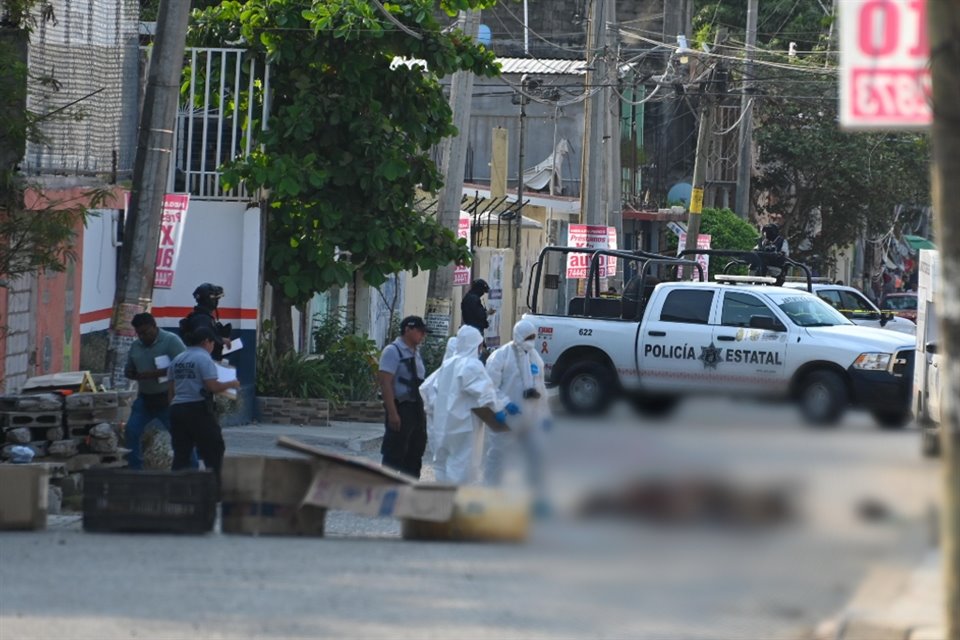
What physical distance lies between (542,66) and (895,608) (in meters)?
41.1

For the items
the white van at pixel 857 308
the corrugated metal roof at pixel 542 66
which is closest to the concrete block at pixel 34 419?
the white van at pixel 857 308

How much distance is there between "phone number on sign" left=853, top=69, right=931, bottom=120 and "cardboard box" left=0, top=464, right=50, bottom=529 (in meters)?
6.91

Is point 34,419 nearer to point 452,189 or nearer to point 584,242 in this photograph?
point 452,189

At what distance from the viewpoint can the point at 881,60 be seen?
648 cm

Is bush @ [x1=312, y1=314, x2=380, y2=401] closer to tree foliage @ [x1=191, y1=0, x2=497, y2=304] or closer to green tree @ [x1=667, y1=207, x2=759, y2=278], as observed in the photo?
tree foliage @ [x1=191, y1=0, x2=497, y2=304]

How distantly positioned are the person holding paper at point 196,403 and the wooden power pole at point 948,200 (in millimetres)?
8343

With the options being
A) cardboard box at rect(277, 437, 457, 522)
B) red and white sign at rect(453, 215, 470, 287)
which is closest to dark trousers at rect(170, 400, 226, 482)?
cardboard box at rect(277, 437, 457, 522)

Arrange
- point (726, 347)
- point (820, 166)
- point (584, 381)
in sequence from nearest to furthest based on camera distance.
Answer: point (726, 347), point (584, 381), point (820, 166)

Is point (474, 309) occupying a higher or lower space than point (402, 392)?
higher

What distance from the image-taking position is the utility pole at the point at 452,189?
2495 cm

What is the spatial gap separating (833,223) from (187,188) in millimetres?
33711

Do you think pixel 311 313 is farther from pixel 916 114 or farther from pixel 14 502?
pixel 916 114

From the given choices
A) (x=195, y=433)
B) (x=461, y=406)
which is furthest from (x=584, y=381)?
(x=195, y=433)

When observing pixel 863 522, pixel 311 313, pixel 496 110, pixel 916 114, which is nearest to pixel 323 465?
pixel 916 114
